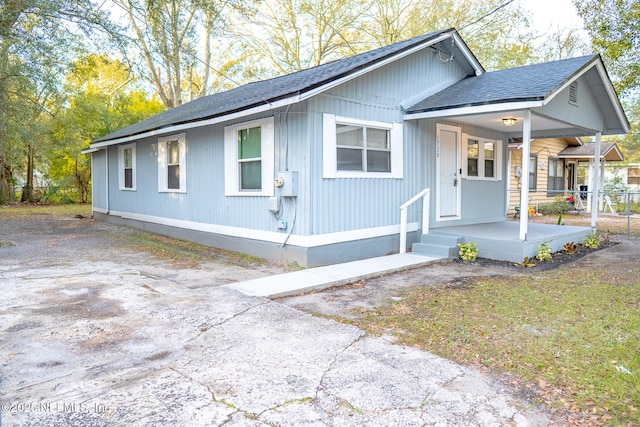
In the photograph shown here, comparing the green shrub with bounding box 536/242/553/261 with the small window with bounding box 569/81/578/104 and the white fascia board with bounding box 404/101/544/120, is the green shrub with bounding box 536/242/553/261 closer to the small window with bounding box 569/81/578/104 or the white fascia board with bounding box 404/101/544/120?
the white fascia board with bounding box 404/101/544/120

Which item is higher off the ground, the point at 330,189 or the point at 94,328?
the point at 330,189

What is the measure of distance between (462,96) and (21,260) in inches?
310

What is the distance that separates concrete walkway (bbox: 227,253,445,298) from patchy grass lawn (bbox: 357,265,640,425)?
0.96m

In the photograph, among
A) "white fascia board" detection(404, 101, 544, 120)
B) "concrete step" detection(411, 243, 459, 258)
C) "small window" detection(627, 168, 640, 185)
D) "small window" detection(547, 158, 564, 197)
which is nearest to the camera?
"white fascia board" detection(404, 101, 544, 120)

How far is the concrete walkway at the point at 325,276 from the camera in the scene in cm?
524

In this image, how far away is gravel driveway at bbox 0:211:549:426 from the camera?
8.06 feet

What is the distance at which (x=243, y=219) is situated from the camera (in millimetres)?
7812

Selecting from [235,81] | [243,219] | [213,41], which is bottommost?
[243,219]

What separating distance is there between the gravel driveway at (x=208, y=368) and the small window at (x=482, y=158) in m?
6.20

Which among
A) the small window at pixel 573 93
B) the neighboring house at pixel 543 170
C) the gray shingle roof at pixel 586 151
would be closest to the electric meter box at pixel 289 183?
the small window at pixel 573 93

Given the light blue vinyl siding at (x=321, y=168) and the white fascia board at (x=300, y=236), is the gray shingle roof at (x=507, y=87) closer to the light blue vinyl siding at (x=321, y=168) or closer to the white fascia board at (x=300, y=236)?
the light blue vinyl siding at (x=321, y=168)

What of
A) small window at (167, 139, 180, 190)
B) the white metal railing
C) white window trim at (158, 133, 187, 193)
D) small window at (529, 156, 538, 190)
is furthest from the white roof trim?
small window at (529, 156, 538, 190)

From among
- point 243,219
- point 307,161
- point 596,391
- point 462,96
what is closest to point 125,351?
point 596,391

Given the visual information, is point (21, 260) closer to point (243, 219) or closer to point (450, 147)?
point (243, 219)
